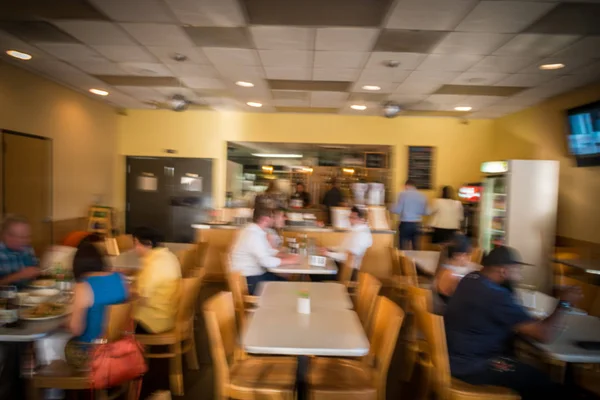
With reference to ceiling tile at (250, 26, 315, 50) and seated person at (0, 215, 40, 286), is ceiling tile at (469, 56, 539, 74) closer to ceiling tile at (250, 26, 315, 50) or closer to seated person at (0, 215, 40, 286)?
ceiling tile at (250, 26, 315, 50)

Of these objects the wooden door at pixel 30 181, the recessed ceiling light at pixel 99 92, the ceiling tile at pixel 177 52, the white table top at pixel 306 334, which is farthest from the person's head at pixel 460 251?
the recessed ceiling light at pixel 99 92

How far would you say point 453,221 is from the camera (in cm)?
725

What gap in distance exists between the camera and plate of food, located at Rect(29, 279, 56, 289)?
9.34 feet

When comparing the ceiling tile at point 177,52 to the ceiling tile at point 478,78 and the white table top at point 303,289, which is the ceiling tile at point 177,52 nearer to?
the white table top at point 303,289

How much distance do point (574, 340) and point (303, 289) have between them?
5.70 ft

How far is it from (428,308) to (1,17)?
4.30 m

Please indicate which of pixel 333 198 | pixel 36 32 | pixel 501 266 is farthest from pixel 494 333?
pixel 333 198

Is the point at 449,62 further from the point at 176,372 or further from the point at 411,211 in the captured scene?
the point at 176,372

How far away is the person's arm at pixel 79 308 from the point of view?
225 centimetres

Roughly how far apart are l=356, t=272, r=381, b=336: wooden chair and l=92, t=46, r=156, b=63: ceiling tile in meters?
3.30

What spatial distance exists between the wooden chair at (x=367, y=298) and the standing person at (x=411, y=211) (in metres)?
3.87

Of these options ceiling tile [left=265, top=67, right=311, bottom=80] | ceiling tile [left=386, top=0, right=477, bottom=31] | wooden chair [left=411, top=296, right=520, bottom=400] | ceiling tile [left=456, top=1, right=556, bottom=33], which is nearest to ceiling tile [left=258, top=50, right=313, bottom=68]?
ceiling tile [left=265, top=67, right=311, bottom=80]

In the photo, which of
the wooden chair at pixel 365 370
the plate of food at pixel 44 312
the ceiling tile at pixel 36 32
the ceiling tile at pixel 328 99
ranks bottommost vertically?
the wooden chair at pixel 365 370

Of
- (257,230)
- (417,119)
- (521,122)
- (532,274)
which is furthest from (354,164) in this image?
(257,230)
